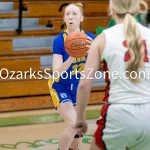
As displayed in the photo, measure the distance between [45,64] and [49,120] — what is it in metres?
1.50

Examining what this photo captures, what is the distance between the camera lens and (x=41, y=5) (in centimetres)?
874

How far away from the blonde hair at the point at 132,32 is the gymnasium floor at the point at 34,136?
2652mm

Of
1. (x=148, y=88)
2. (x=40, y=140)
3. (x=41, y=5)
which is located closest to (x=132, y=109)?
(x=148, y=88)

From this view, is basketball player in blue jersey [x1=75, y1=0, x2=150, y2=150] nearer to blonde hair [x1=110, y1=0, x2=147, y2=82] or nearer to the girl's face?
blonde hair [x1=110, y1=0, x2=147, y2=82]

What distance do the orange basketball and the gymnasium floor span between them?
54.7 inches

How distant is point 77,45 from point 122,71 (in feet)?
5.05

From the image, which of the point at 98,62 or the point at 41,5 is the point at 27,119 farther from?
the point at 98,62

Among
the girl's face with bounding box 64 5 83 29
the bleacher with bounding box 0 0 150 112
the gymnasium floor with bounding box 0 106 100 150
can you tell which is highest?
the girl's face with bounding box 64 5 83 29

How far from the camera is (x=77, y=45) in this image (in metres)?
4.43

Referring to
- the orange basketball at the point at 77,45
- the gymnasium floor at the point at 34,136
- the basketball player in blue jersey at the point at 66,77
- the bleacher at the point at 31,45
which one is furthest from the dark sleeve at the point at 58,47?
the bleacher at the point at 31,45

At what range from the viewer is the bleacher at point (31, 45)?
24.0 ft

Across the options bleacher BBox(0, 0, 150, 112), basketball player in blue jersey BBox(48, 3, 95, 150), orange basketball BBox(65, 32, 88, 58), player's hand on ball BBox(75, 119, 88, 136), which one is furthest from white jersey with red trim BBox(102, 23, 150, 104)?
bleacher BBox(0, 0, 150, 112)

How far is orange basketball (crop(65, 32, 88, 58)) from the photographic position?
444cm

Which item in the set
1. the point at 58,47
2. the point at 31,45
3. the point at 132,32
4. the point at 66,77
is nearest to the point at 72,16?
the point at 58,47
